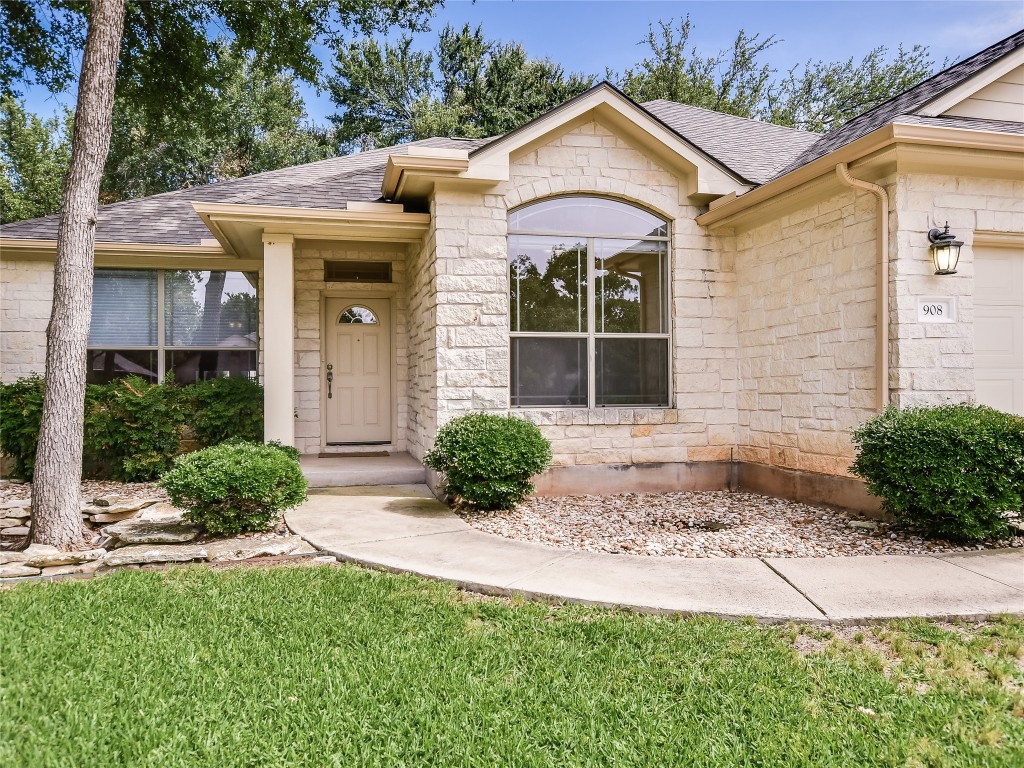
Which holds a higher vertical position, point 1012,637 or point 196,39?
point 196,39

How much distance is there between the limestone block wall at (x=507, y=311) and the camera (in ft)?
22.2

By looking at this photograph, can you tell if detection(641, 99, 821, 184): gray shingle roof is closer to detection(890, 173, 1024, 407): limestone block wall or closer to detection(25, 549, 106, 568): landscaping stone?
detection(890, 173, 1024, 407): limestone block wall

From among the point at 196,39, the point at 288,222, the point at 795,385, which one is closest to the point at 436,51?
the point at 196,39

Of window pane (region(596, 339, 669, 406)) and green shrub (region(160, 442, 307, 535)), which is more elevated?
window pane (region(596, 339, 669, 406))

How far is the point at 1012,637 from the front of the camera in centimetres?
321

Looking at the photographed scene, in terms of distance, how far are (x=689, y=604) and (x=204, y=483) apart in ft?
11.7

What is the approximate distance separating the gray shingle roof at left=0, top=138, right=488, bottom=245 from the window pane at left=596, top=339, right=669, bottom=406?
3422mm

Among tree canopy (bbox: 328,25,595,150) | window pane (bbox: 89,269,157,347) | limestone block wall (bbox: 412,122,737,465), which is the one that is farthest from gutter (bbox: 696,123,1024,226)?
tree canopy (bbox: 328,25,595,150)

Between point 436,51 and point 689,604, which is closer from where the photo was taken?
point 689,604

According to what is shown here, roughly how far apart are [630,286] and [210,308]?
5901 millimetres

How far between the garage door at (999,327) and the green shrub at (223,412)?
25.4ft

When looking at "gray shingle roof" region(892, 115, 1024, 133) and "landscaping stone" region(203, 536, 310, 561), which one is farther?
"gray shingle roof" region(892, 115, 1024, 133)

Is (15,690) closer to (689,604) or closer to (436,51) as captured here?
(689,604)

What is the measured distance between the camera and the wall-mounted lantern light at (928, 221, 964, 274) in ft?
17.4
